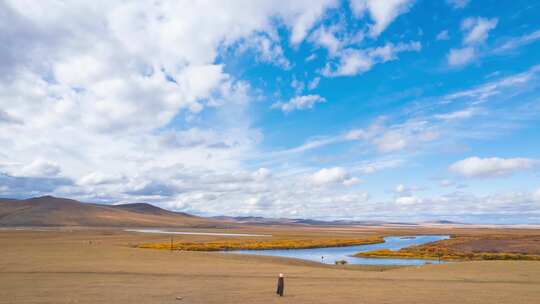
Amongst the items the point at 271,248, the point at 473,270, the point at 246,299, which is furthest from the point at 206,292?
the point at 271,248

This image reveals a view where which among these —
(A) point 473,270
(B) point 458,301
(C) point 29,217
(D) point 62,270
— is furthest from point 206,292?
(C) point 29,217

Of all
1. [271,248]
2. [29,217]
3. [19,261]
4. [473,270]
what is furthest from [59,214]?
[473,270]

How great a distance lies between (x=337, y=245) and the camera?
77.0m

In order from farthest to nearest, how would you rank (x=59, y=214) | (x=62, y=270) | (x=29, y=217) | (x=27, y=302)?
→ (x=59, y=214)
(x=29, y=217)
(x=62, y=270)
(x=27, y=302)

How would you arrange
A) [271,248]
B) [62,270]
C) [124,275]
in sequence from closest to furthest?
[124,275] → [62,270] → [271,248]

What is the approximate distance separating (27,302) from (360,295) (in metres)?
13.1

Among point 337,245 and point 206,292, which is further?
point 337,245

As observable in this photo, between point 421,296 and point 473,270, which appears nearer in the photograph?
point 421,296

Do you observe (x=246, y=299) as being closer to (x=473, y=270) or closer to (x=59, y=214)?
(x=473, y=270)

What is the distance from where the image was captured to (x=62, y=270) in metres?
26.0

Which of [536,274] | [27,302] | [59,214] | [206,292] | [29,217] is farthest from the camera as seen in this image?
[59,214]

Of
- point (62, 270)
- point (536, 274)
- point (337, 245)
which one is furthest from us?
point (337, 245)

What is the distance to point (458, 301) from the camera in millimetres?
17156

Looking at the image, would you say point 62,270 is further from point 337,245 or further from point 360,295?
point 337,245
